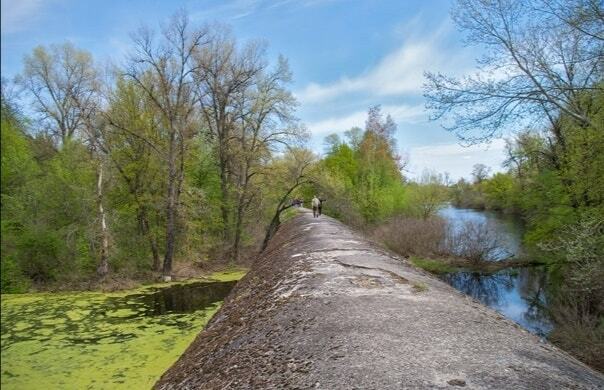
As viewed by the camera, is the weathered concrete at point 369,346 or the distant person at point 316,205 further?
the distant person at point 316,205

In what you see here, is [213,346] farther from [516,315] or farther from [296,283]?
[516,315]

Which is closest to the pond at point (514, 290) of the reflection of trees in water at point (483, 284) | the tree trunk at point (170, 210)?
the reflection of trees in water at point (483, 284)

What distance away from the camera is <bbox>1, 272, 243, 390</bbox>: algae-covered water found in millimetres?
7027

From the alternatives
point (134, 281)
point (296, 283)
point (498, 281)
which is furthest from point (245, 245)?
point (296, 283)

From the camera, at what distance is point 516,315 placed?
15758 millimetres

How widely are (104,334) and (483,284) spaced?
19.4m

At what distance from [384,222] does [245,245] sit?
39.0ft

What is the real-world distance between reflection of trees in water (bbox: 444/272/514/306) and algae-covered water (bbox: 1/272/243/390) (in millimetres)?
12955

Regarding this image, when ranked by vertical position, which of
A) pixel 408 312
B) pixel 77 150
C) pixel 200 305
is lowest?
pixel 200 305

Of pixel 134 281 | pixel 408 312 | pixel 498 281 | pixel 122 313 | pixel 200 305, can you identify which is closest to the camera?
pixel 408 312

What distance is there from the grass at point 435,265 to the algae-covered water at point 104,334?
14.0m

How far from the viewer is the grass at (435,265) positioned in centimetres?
2417

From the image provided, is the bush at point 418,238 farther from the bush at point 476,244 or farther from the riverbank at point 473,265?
the riverbank at point 473,265

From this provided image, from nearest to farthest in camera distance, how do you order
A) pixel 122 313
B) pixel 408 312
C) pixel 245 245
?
pixel 408 312
pixel 122 313
pixel 245 245
